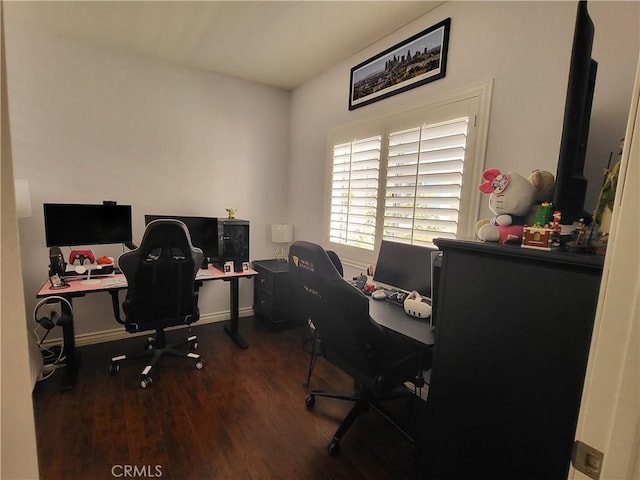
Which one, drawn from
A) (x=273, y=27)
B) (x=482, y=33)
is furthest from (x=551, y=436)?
(x=273, y=27)

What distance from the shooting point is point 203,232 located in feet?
9.52

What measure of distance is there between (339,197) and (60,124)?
2.51 metres

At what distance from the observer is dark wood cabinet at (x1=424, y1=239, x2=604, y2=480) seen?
2.68 ft

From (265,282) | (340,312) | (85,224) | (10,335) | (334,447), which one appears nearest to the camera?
(10,335)

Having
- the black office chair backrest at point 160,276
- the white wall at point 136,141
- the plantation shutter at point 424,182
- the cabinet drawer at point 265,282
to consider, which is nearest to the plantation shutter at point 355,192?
the plantation shutter at point 424,182

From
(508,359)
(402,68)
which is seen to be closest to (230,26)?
(402,68)

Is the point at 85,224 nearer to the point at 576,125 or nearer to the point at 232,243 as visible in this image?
the point at 232,243

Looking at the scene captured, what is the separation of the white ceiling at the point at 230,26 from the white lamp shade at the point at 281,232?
5.58 ft

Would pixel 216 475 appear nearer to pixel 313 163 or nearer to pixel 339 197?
pixel 339 197

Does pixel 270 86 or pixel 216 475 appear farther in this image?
pixel 270 86

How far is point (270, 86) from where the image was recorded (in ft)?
11.2

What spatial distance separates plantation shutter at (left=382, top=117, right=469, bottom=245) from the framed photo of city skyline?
0.37 metres

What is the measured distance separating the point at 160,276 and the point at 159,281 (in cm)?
4

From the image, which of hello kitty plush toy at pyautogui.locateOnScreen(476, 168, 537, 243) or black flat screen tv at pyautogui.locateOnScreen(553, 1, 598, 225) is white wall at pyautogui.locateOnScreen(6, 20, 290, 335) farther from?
black flat screen tv at pyautogui.locateOnScreen(553, 1, 598, 225)
